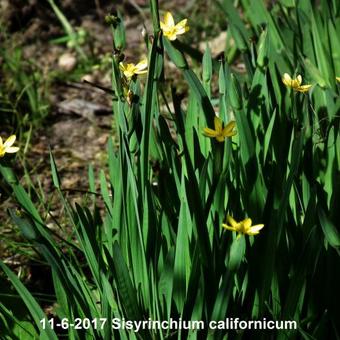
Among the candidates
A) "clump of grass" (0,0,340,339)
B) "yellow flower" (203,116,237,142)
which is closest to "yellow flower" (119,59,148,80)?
"clump of grass" (0,0,340,339)

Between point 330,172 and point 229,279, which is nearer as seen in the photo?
point 229,279

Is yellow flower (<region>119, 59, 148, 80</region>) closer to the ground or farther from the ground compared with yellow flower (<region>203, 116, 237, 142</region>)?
farther from the ground

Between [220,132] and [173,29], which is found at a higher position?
[173,29]

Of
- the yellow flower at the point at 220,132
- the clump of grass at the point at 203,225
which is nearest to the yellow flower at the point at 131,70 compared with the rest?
the clump of grass at the point at 203,225

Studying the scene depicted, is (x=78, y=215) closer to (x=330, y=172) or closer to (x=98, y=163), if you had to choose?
(x=330, y=172)

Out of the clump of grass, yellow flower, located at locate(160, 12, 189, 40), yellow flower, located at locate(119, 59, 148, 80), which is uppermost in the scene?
yellow flower, located at locate(160, 12, 189, 40)

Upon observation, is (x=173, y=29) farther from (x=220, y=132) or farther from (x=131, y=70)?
(x=220, y=132)

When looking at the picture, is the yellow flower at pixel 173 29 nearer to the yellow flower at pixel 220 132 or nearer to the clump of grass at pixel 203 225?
the clump of grass at pixel 203 225

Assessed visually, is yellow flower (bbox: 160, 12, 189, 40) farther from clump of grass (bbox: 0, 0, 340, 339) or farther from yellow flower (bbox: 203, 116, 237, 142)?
yellow flower (bbox: 203, 116, 237, 142)

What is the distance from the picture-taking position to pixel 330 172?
5.20 ft

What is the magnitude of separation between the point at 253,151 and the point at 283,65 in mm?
596

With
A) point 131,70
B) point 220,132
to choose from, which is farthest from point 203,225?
point 131,70

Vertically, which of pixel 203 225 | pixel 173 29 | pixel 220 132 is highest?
pixel 173 29

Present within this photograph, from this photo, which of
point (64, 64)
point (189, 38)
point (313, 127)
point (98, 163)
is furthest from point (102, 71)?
point (313, 127)
